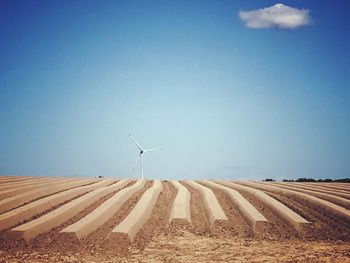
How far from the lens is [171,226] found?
568 cm

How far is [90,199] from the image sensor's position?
7.08 metres

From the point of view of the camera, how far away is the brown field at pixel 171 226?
454 centimetres

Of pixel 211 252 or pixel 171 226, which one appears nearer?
pixel 211 252

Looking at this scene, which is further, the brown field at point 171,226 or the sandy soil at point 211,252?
the brown field at point 171,226

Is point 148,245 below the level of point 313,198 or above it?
below

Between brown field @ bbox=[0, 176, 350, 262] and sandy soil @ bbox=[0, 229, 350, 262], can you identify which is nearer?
sandy soil @ bbox=[0, 229, 350, 262]

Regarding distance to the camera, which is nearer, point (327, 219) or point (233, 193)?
point (327, 219)

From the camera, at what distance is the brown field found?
4.54 meters

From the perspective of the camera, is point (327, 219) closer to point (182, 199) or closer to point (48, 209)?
point (182, 199)

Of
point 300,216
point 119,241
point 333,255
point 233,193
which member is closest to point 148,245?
point 119,241

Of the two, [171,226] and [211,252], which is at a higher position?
[171,226]

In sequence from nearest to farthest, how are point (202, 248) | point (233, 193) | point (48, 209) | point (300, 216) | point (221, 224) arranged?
point (202, 248)
point (221, 224)
point (300, 216)
point (48, 209)
point (233, 193)

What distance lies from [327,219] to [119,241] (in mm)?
3519

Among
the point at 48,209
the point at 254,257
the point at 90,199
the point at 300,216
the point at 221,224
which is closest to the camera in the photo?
the point at 254,257
